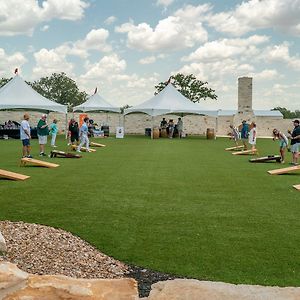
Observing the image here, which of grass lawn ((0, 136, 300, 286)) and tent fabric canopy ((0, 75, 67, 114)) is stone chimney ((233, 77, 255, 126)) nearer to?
tent fabric canopy ((0, 75, 67, 114))

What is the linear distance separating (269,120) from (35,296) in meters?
51.5

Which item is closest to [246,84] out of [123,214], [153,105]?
[153,105]

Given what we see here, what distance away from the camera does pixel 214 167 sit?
17531mm

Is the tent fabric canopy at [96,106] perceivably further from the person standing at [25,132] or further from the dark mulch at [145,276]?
the dark mulch at [145,276]

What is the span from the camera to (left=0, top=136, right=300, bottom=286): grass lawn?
6.30m

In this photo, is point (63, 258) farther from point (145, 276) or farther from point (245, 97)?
point (245, 97)

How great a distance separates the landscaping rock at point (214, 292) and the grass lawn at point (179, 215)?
7.00 feet

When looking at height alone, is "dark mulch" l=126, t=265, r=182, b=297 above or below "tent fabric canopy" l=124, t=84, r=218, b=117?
below

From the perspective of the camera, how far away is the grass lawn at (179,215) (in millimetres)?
6305

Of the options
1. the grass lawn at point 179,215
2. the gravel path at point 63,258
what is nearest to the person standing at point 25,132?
the grass lawn at point 179,215

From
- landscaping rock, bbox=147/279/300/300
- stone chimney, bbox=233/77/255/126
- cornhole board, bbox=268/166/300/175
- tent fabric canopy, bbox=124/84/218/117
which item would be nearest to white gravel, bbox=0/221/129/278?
landscaping rock, bbox=147/279/300/300

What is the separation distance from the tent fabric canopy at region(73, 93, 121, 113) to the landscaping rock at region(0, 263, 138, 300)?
38.3 metres

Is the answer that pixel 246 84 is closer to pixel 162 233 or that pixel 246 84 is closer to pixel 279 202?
pixel 279 202

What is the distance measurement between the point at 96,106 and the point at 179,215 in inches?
1336
